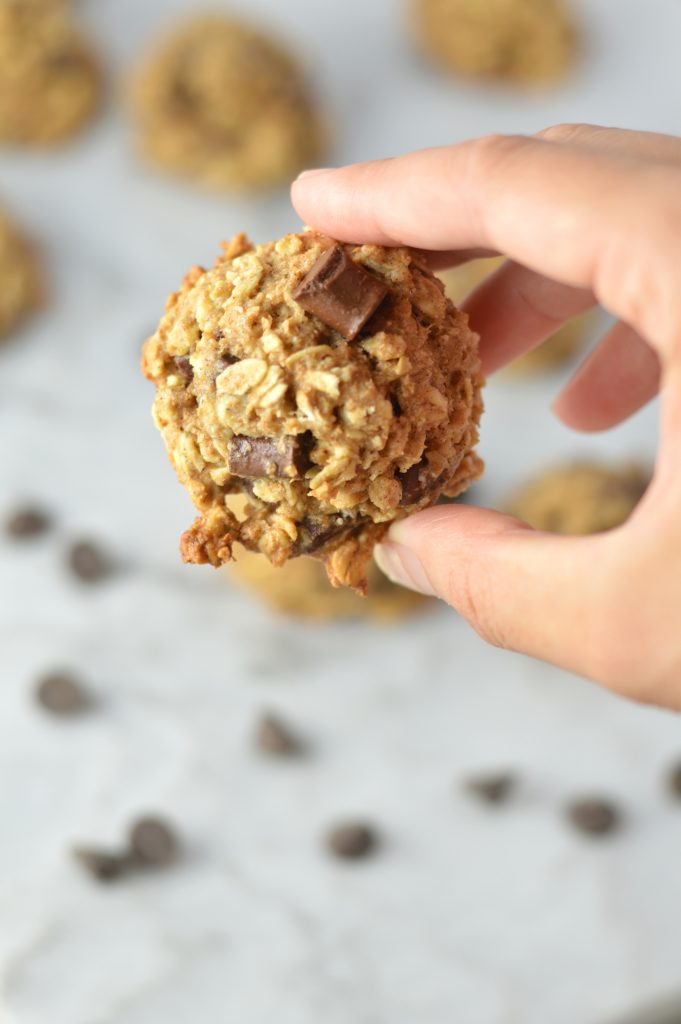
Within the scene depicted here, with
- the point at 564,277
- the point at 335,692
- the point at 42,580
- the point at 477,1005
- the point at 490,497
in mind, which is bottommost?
the point at 477,1005

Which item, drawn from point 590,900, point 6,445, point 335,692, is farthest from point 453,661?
point 6,445

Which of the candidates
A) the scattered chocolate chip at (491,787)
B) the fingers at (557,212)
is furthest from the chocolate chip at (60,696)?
the fingers at (557,212)

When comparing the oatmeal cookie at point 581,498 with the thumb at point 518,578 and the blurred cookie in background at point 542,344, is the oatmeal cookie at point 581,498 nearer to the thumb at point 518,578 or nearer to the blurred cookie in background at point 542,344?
the blurred cookie in background at point 542,344

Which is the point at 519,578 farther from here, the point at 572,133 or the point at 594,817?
the point at 594,817

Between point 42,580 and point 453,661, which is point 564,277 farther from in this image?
point 42,580

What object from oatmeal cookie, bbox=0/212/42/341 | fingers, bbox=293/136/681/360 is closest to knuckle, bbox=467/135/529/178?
fingers, bbox=293/136/681/360
